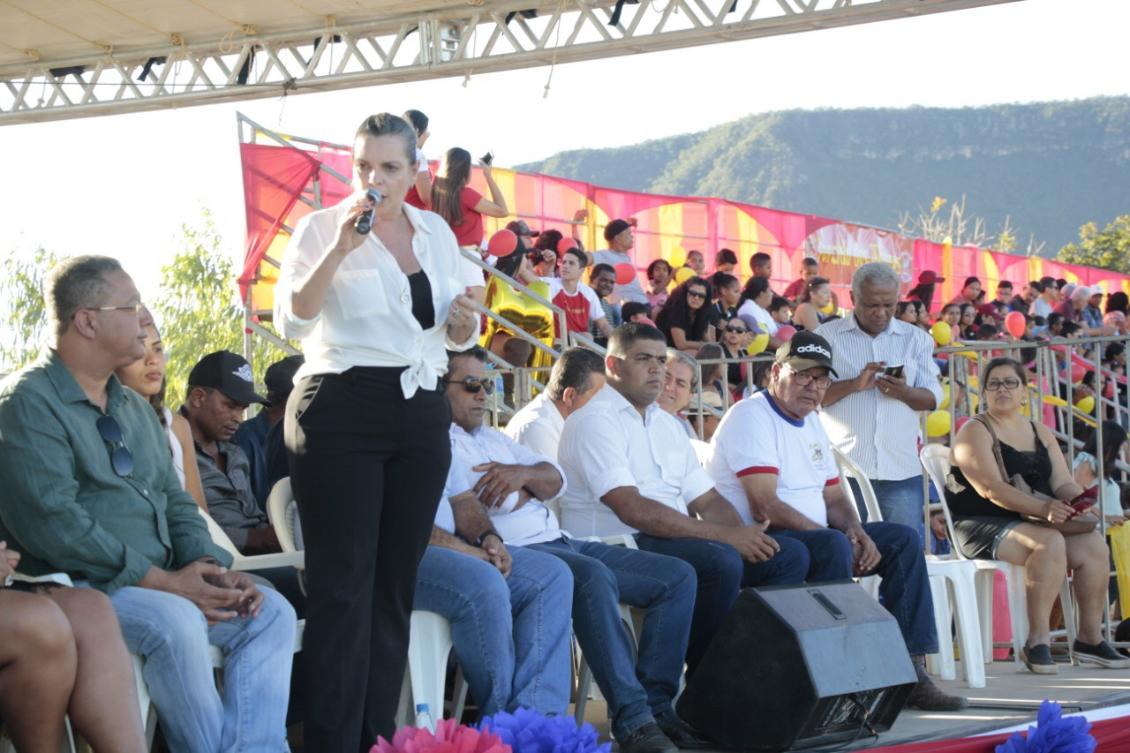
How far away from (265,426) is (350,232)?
2.12 metres

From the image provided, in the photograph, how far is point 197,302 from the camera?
4041 cm

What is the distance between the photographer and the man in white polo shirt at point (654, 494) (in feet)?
17.1

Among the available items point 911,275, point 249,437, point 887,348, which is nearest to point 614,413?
point 249,437

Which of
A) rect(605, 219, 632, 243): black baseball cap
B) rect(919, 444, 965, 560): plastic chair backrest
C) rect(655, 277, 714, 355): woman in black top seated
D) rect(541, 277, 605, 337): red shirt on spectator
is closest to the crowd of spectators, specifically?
rect(919, 444, 965, 560): plastic chair backrest

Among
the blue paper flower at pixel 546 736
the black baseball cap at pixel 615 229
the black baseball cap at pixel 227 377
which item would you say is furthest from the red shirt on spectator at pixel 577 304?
the blue paper flower at pixel 546 736

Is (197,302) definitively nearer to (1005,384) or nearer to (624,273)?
(624,273)

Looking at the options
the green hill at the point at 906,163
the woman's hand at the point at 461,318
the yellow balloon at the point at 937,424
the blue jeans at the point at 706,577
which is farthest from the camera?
the green hill at the point at 906,163

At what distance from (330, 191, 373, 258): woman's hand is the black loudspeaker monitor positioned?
1896 millimetres

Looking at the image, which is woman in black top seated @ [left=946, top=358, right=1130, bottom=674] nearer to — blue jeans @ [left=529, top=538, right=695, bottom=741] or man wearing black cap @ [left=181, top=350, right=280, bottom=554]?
blue jeans @ [left=529, top=538, right=695, bottom=741]

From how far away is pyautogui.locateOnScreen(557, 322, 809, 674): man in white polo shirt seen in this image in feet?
17.1

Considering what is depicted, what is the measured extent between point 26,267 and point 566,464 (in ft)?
83.4

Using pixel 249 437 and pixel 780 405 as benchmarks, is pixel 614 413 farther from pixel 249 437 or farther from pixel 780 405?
pixel 249 437

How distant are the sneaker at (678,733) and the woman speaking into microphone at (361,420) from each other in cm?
130

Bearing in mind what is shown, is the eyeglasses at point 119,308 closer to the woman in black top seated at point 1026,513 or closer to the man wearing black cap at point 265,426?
the man wearing black cap at point 265,426
